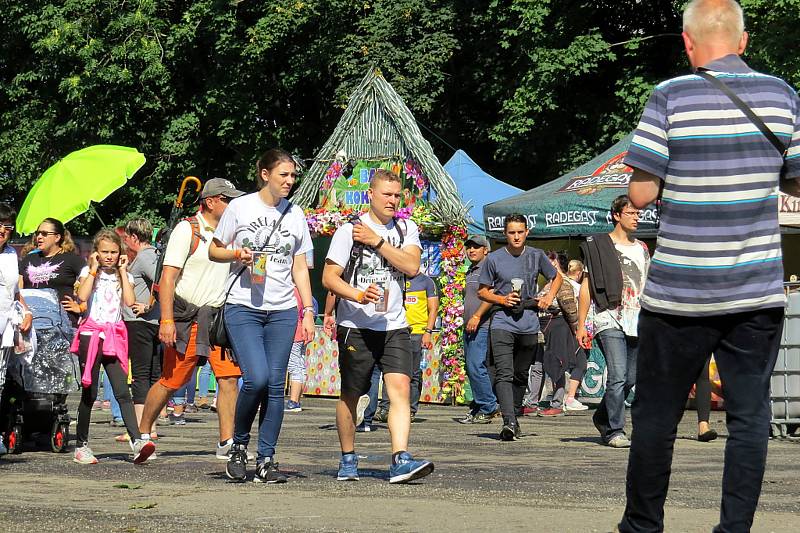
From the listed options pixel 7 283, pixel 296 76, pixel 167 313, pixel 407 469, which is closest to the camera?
pixel 407 469

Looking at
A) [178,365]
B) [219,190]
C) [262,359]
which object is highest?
[219,190]

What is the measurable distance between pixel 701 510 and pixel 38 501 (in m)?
3.47

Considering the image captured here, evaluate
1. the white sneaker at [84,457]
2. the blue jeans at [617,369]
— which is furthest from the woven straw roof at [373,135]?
the white sneaker at [84,457]

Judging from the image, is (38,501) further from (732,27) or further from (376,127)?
(376,127)

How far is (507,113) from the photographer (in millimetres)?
31531

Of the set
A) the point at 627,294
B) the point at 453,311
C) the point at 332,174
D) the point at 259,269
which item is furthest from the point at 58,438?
the point at 332,174

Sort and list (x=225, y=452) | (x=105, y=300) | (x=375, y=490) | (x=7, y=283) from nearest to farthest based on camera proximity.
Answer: (x=375, y=490), (x=7, y=283), (x=225, y=452), (x=105, y=300)

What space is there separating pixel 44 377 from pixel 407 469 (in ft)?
13.0

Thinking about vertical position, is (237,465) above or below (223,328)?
below

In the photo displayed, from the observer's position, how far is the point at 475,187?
24.2 m

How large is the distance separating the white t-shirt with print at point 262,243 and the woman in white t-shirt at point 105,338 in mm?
1872

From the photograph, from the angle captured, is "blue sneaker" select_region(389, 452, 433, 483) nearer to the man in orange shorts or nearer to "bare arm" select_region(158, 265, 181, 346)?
the man in orange shorts

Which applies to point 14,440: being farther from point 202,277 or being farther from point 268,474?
point 268,474

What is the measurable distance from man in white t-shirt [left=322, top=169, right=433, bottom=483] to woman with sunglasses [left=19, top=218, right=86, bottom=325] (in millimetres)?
4390
